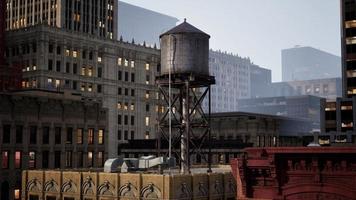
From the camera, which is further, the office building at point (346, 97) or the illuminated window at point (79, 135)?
the office building at point (346, 97)

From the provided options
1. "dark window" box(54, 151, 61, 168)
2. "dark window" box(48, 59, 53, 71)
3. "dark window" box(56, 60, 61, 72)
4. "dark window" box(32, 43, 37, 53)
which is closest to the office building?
"dark window" box(56, 60, 61, 72)

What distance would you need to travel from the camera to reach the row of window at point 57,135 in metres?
62.2

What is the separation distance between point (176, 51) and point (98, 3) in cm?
10465

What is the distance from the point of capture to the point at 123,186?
4481cm

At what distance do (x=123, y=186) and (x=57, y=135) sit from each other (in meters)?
25.3

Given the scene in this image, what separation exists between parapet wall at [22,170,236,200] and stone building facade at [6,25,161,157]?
2028 inches

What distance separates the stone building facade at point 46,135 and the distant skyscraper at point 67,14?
254 ft

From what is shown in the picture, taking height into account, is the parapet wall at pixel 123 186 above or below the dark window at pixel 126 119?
below

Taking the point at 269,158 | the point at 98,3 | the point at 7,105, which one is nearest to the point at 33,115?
the point at 7,105

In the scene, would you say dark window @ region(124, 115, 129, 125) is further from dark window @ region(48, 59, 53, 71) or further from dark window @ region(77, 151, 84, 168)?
dark window @ region(77, 151, 84, 168)

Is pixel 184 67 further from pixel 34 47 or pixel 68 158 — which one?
pixel 34 47

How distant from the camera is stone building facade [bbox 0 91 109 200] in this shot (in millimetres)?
62094

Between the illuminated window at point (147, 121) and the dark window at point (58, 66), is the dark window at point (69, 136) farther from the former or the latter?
the illuminated window at point (147, 121)

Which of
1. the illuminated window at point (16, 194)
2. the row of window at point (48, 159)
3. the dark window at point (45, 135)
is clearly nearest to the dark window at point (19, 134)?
the row of window at point (48, 159)
